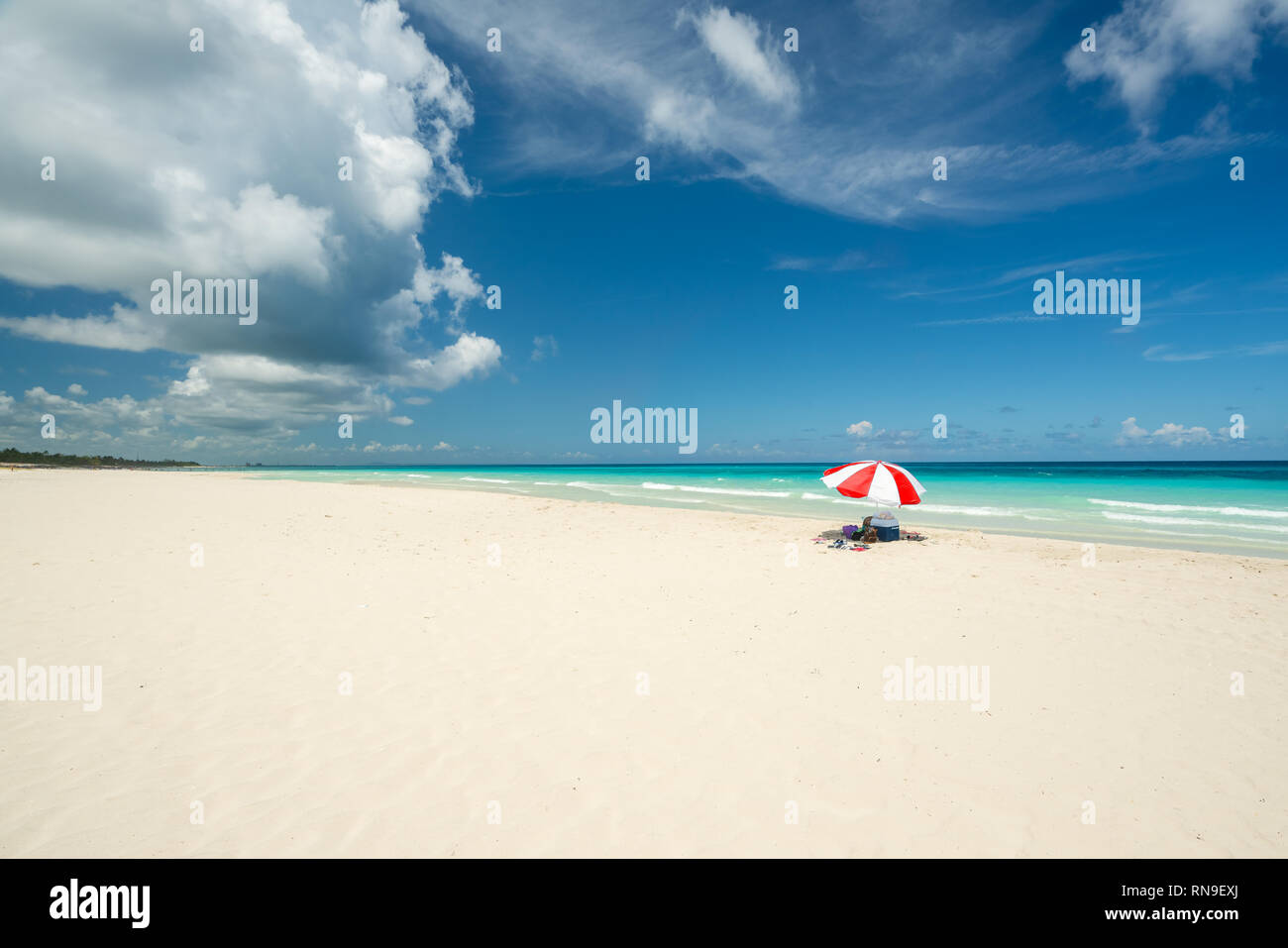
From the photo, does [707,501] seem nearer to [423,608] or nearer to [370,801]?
[423,608]

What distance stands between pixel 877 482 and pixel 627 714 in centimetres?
1188

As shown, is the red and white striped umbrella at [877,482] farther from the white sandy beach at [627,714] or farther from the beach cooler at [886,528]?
the white sandy beach at [627,714]

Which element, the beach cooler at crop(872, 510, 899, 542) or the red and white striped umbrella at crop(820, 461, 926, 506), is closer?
the red and white striped umbrella at crop(820, 461, 926, 506)

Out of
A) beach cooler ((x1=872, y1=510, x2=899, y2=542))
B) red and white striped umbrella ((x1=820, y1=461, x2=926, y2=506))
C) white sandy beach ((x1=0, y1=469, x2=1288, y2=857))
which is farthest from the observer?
beach cooler ((x1=872, y1=510, x2=899, y2=542))

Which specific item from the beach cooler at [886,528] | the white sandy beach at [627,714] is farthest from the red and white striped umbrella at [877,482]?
the white sandy beach at [627,714]

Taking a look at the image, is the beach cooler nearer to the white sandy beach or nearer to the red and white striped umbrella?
the red and white striped umbrella

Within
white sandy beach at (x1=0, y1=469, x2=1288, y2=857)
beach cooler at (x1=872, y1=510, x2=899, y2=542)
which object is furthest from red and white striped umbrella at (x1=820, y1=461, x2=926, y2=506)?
white sandy beach at (x1=0, y1=469, x2=1288, y2=857)

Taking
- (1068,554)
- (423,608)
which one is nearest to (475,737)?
(423,608)

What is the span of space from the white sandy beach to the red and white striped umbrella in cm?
351

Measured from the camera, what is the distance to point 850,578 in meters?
10.8

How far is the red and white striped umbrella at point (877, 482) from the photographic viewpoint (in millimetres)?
14227

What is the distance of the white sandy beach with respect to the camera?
3.65 meters

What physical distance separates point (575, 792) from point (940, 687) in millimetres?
4348
